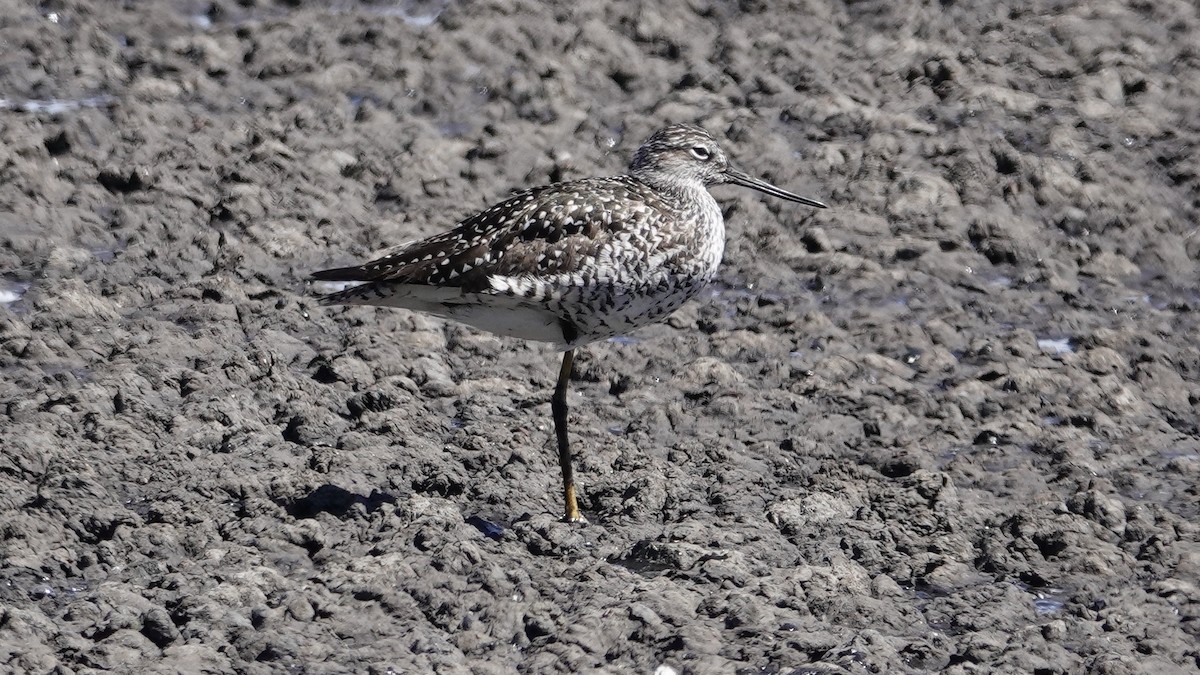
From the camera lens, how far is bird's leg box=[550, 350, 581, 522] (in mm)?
7906

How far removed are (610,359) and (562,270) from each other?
1.69 m

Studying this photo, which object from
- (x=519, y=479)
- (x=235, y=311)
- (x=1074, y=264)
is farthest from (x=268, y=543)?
(x=1074, y=264)

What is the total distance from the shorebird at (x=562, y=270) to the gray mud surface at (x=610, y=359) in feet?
2.23

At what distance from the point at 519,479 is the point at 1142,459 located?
3275 mm

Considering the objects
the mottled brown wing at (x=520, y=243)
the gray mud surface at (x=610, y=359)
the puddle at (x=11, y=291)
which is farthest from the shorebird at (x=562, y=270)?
the puddle at (x=11, y=291)

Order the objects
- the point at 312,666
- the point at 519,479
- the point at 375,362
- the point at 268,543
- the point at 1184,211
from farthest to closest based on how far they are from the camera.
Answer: the point at 1184,211
the point at 375,362
the point at 519,479
the point at 268,543
the point at 312,666

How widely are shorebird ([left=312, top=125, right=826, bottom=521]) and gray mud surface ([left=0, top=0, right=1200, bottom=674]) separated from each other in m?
0.68

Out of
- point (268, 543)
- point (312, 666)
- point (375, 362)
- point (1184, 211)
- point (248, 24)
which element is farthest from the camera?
point (248, 24)

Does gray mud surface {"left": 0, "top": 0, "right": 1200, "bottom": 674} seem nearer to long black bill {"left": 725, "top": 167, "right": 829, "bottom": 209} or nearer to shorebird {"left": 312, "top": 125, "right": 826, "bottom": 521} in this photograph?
shorebird {"left": 312, "top": 125, "right": 826, "bottom": 521}

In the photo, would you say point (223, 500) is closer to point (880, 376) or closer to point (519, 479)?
point (519, 479)

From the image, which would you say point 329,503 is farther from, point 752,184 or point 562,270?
point 752,184

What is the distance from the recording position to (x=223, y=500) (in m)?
7.46

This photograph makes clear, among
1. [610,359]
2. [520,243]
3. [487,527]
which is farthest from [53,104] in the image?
[487,527]

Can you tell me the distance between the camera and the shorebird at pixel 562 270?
7.87 meters
